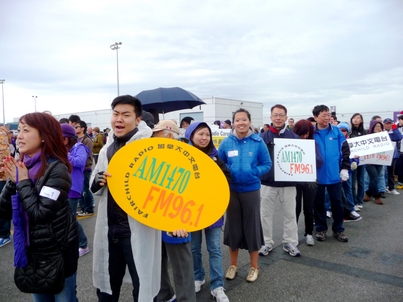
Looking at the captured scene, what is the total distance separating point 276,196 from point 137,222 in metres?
2.56

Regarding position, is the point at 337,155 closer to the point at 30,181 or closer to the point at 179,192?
the point at 179,192

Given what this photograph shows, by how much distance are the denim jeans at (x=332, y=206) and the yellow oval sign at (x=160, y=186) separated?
10.3 feet

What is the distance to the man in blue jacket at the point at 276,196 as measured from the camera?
4.24 metres

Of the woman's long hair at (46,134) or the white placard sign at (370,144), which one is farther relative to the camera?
the white placard sign at (370,144)

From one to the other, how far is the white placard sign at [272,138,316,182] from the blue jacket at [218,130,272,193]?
0.71 m

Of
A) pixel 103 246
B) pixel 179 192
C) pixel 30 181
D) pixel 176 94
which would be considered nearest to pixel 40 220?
pixel 30 181

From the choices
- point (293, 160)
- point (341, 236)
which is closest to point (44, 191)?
point (293, 160)

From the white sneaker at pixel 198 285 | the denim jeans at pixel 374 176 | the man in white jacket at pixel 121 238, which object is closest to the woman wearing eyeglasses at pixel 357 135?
the denim jeans at pixel 374 176

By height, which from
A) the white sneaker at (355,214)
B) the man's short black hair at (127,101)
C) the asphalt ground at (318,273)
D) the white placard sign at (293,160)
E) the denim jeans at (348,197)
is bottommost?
the asphalt ground at (318,273)

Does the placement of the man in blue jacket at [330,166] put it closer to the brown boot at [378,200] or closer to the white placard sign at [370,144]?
the white placard sign at [370,144]

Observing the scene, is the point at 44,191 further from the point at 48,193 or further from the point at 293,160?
the point at 293,160

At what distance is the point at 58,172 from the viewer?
202cm

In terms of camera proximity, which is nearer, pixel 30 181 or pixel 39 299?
pixel 30 181

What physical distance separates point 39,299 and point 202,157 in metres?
1.47
